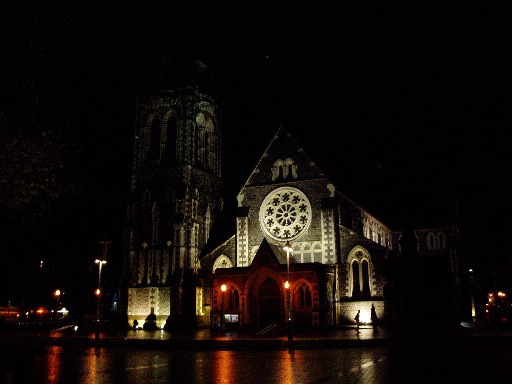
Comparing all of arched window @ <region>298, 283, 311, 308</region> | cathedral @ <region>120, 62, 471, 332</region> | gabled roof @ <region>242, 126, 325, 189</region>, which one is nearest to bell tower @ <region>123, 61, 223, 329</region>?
cathedral @ <region>120, 62, 471, 332</region>

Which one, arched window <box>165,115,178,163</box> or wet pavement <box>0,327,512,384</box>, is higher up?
arched window <box>165,115,178,163</box>

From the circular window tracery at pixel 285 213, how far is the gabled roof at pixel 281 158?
58.9 inches

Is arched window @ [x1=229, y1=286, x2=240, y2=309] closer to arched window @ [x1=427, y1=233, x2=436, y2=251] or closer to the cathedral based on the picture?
the cathedral

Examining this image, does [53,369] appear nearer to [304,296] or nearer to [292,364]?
[292,364]

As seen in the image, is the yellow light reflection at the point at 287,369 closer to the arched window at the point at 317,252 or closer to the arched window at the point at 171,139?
the arched window at the point at 317,252

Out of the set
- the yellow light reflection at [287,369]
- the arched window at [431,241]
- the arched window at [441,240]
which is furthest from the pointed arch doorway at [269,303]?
the arched window at [441,240]

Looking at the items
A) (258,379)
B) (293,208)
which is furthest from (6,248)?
(293,208)

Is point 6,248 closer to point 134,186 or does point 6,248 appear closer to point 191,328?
point 191,328

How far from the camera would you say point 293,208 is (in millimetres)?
41625

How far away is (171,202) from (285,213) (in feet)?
36.9

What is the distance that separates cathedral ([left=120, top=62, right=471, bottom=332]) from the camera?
3712 centimetres

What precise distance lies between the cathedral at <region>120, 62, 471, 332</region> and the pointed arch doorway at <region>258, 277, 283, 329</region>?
0.08 m

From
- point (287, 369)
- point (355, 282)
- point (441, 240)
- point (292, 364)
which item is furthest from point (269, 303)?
point (287, 369)

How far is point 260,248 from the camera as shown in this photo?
3828cm
